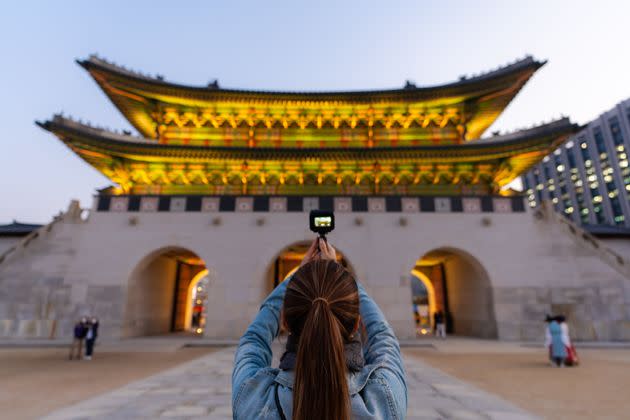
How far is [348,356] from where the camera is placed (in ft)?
3.84

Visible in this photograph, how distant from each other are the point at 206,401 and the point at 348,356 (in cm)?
515

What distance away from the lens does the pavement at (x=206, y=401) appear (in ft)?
14.6

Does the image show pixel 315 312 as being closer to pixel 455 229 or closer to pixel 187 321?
pixel 455 229

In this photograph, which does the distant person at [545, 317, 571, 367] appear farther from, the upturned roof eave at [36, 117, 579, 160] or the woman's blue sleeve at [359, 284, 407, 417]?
the woman's blue sleeve at [359, 284, 407, 417]

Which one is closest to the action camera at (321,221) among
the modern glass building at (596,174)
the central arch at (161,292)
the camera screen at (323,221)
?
the camera screen at (323,221)

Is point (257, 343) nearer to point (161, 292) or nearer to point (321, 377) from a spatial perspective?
point (321, 377)

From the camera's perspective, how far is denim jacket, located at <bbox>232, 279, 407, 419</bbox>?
106 centimetres

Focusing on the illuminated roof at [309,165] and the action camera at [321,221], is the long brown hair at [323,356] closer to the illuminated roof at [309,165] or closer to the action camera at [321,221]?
the action camera at [321,221]

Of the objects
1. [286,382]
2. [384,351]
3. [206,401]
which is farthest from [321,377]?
[206,401]

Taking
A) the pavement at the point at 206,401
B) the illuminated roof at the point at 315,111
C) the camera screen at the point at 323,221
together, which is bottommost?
the pavement at the point at 206,401

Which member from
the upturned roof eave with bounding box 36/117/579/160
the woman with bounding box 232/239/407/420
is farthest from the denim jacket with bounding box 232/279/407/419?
the upturned roof eave with bounding box 36/117/579/160

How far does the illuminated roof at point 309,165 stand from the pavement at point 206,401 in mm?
11290

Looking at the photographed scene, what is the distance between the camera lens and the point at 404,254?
48.2ft

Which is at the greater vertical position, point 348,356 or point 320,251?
point 320,251
